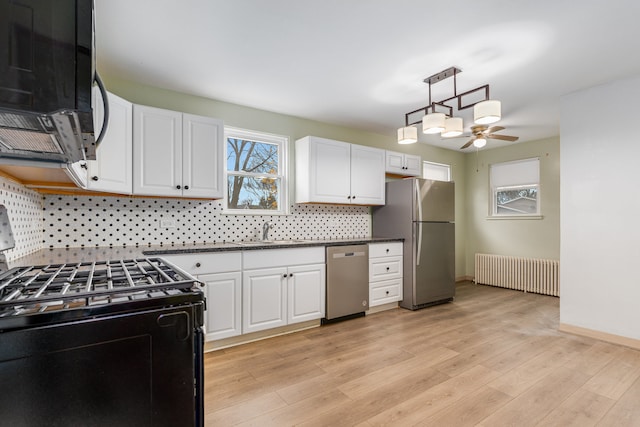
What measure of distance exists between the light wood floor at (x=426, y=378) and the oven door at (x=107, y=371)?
109 centimetres

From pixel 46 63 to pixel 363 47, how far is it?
215 cm

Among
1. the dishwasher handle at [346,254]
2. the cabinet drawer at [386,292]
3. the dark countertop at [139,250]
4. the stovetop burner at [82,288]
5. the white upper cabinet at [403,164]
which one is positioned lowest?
the cabinet drawer at [386,292]

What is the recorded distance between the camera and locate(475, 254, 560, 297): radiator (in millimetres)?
4738

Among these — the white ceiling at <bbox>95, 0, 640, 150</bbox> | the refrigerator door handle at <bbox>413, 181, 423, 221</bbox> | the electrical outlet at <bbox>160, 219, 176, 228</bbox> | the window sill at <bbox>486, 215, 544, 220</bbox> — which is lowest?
the electrical outlet at <bbox>160, 219, 176, 228</bbox>

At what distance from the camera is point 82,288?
3.25 ft

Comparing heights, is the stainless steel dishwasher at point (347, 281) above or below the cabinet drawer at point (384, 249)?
below

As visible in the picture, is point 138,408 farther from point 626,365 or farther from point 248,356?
point 626,365

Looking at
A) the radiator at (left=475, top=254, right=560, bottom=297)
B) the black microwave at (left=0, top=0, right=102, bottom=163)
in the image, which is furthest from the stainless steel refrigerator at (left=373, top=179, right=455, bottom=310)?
the black microwave at (left=0, top=0, right=102, bottom=163)

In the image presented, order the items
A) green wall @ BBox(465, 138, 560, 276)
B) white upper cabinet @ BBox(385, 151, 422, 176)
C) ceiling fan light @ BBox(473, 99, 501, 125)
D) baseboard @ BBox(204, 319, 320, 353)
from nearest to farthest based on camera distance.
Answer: ceiling fan light @ BBox(473, 99, 501, 125) → baseboard @ BBox(204, 319, 320, 353) → white upper cabinet @ BBox(385, 151, 422, 176) → green wall @ BBox(465, 138, 560, 276)

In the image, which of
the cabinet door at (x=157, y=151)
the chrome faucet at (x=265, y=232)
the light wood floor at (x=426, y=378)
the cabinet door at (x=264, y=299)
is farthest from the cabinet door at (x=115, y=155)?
the light wood floor at (x=426, y=378)

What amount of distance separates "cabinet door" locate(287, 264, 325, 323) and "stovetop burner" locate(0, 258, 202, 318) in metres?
1.90

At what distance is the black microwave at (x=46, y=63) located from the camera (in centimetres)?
59

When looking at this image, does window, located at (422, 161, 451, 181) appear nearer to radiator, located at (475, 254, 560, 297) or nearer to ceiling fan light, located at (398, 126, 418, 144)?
radiator, located at (475, 254, 560, 297)

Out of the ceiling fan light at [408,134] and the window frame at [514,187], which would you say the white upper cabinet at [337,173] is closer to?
the ceiling fan light at [408,134]
